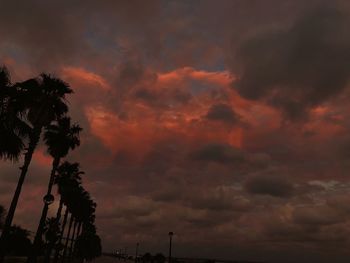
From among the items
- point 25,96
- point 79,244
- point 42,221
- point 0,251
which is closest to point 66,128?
point 42,221

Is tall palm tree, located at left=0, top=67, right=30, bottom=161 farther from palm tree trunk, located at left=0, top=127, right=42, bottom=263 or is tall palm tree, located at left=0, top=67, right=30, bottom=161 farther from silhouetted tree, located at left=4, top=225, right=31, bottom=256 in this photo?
silhouetted tree, located at left=4, top=225, right=31, bottom=256

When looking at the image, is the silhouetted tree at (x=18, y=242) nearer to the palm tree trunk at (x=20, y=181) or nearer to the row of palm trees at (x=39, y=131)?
the row of palm trees at (x=39, y=131)

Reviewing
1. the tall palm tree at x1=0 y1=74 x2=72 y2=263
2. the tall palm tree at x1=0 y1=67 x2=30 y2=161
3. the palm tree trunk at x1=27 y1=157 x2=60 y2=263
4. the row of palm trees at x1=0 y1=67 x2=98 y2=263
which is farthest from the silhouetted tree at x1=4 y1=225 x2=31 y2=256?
the tall palm tree at x1=0 y1=67 x2=30 y2=161

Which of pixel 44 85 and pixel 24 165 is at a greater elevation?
pixel 44 85

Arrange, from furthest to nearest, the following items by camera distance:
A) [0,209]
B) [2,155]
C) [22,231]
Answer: [22,231], [0,209], [2,155]

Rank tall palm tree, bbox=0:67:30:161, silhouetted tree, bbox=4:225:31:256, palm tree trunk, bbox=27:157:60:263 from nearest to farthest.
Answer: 1. tall palm tree, bbox=0:67:30:161
2. palm tree trunk, bbox=27:157:60:263
3. silhouetted tree, bbox=4:225:31:256

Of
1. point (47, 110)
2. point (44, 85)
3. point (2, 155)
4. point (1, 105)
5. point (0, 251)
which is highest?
point (44, 85)

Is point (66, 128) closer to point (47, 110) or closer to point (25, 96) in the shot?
point (47, 110)

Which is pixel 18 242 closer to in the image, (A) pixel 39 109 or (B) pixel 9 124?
(A) pixel 39 109

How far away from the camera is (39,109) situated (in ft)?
108

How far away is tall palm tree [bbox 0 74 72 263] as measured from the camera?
25.6 meters

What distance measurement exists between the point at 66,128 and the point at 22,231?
65755mm

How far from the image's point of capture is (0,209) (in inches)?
3073

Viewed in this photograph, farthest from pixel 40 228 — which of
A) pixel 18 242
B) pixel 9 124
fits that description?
pixel 18 242
